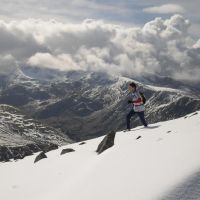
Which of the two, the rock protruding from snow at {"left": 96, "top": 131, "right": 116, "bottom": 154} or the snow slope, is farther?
the rock protruding from snow at {"left": 96, "top": 131, "right": 116, "bottom": 154}

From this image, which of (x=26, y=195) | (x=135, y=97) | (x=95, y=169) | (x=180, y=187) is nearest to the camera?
(x=180, y=187)

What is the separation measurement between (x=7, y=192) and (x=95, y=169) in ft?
16.5

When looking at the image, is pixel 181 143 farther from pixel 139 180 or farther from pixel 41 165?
pixel 41 165

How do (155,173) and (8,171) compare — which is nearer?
(155,173)

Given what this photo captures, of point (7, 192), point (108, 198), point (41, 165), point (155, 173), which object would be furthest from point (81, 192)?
point (41, 165)

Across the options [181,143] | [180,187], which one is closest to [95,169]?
[181,143]

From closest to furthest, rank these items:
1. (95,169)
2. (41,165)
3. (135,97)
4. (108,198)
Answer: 1. (108,198)
2. (95,169)
3. (41,165)
4. (135,97)

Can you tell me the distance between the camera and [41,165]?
20.9 metres

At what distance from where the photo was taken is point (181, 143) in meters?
13.4

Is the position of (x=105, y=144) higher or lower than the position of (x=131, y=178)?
lower

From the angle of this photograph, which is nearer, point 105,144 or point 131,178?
point 131,178

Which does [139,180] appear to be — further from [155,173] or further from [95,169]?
[95,169]

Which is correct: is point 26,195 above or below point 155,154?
below

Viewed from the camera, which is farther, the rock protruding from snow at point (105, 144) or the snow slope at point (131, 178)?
the rock protruding from snow at point (105, 144)
